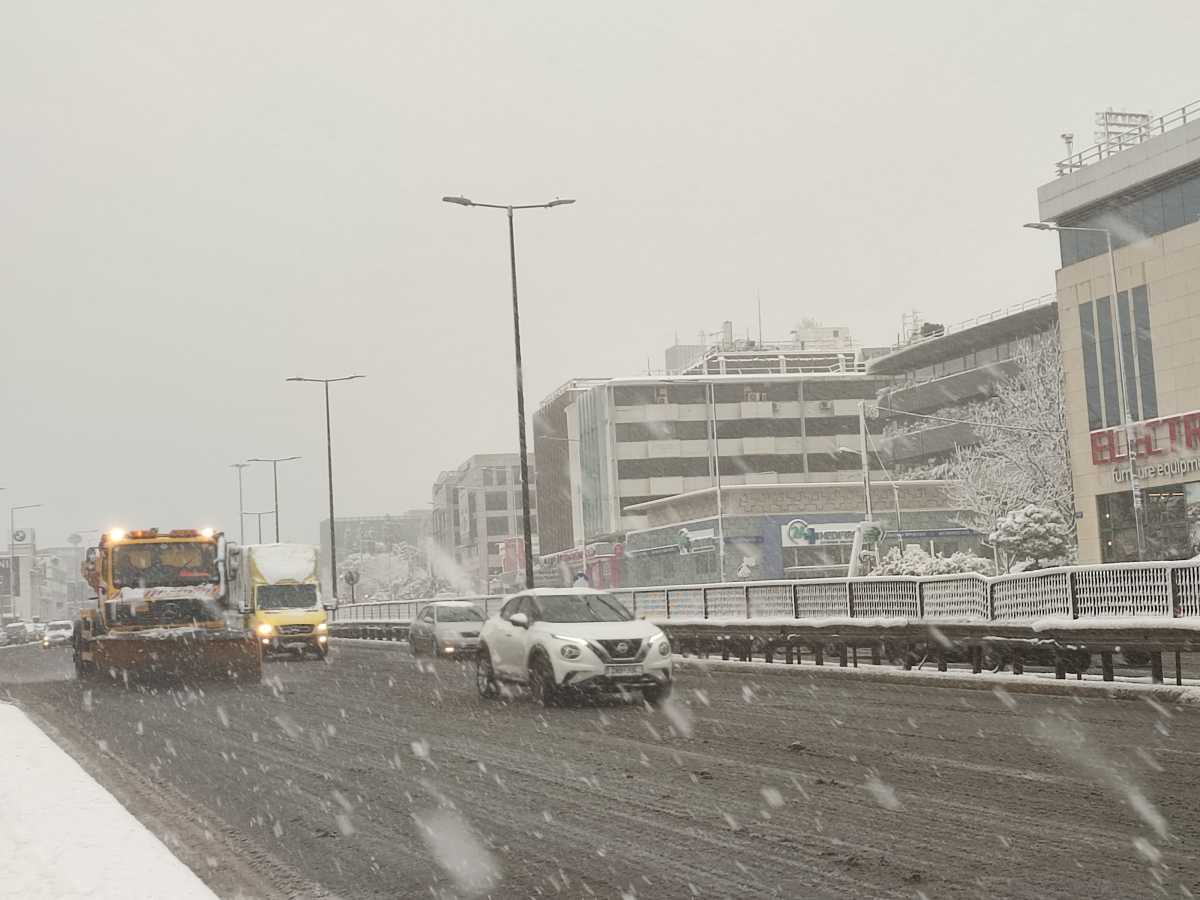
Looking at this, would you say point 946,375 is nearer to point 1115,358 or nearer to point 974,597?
point 1115,358

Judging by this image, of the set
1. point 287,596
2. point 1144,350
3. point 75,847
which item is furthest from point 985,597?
point 1144,350

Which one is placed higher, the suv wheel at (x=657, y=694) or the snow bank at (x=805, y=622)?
the snow bank at (x=805, y=622)

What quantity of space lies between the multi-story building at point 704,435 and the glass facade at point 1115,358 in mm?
43883

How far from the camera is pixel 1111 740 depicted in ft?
40.2

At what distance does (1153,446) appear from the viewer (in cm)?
5150

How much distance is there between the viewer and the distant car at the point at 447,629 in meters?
34.5

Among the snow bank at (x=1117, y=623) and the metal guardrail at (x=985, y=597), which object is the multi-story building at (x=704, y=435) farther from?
the snow bank at (x=1117, y=623)

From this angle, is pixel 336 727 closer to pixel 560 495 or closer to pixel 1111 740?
pixel 1111 740

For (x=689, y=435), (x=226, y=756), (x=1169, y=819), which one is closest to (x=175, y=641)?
(x=226, y=756)

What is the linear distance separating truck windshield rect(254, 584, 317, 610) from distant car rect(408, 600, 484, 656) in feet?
9.34

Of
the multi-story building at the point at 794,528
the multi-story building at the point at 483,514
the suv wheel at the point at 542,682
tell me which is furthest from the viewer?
the multi-story building at the point at 483,514

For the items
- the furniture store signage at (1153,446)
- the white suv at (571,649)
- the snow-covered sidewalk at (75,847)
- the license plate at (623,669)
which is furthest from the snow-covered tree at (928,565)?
the snow-covered sidewalk at (75,847)

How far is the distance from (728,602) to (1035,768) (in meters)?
18.4

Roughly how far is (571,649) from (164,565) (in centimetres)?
1201
